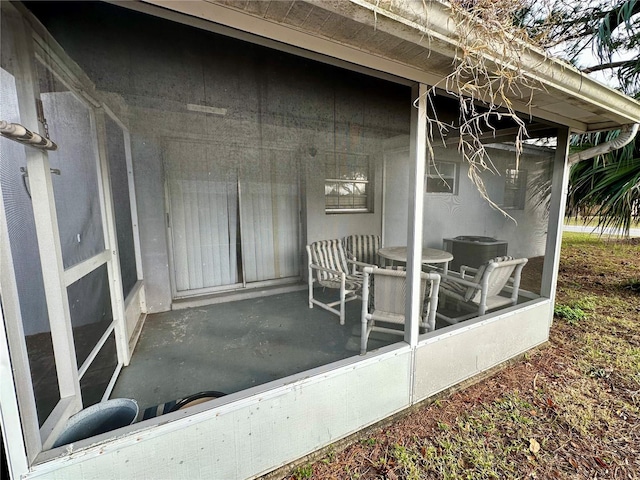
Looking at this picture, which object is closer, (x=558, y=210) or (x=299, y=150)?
(x=558, y=210)

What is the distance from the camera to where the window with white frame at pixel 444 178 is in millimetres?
2359

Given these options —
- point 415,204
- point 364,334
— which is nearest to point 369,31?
point 415,204

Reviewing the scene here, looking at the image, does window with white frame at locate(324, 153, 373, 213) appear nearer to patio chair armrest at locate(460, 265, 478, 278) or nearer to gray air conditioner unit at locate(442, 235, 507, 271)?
gray air conditioner unit at locate(442, 235, 507, 271)

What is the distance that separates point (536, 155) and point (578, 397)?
233 centimetres

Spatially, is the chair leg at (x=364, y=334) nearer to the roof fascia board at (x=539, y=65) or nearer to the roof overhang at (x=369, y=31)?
the roof overhang at (x=369, y=31)

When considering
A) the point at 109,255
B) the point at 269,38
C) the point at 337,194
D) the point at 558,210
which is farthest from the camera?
the point at 337,194

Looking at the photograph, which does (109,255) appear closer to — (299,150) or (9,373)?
(9,373)

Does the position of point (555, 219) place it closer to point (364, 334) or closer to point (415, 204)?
point (415, 204)

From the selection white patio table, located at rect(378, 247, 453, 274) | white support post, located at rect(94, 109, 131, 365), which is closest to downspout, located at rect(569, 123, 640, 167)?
white patio table, located at rect(378, 247, 453, 274)

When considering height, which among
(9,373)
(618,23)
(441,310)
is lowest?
(441,310)

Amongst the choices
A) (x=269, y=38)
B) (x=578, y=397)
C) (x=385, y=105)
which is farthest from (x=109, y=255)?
(x=578, y=397)

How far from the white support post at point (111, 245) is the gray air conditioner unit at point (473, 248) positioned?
3.09 meters

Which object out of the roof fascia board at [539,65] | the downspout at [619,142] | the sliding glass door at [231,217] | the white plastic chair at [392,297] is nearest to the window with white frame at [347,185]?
the sliding glass door at [231,217]

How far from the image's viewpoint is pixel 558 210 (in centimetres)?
281
